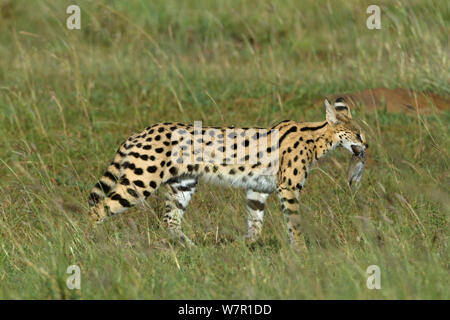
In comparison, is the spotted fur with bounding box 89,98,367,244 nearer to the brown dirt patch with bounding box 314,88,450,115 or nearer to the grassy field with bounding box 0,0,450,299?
the grassy field with bounding box 0,0,450,299

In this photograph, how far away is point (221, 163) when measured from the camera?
6.33 metres

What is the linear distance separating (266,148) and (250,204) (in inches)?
19.2

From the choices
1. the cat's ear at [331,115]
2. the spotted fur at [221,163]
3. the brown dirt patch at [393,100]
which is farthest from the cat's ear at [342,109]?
the brown dirt patch at [393,100]

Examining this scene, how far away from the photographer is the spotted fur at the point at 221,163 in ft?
20.1

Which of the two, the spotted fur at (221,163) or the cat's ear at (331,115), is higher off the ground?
the cat's ear at (331,115)

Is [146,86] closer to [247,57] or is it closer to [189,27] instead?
[247,57]

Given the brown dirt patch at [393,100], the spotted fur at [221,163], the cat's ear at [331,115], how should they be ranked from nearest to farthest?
the spotted fur at [221,163], the cat's ear at [331,115], the brown dirt patch at [393,100]

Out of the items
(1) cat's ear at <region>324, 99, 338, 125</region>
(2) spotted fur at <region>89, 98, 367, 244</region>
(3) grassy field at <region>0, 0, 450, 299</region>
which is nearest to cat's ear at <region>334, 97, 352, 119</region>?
(2) spotted fur at <region>89, 98, 367, 244</region>

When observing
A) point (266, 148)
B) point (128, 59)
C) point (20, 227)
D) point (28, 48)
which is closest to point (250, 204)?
point (266, 148)

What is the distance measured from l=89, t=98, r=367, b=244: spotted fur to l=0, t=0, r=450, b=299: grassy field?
0.17 meters

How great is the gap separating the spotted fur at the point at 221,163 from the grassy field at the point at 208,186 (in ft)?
0.55

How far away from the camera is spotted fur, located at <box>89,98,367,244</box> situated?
6.12 meters

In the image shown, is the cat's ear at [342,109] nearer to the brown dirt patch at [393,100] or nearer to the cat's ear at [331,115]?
the cat's ear at [331,115]

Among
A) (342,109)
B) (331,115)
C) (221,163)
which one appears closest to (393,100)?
(342,109)
